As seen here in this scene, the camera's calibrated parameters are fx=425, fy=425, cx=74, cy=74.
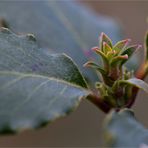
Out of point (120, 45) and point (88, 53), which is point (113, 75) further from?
point (88, 53)

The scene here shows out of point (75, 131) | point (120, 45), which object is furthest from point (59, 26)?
point (75, 131)

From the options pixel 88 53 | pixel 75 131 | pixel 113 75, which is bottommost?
pixel 75 131

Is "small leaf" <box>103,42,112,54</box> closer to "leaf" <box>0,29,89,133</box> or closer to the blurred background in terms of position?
"leaf" <box>0,29,89,133</box>

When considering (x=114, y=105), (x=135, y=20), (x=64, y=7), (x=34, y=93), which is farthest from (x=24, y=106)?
(x=135, y=20)

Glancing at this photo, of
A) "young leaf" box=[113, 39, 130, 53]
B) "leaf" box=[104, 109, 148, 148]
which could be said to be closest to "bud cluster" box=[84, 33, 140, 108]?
"young leaf" box=[113, 39, 130, 53]

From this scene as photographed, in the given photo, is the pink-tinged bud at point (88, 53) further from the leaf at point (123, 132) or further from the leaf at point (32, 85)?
the leaf at point (123, 132)

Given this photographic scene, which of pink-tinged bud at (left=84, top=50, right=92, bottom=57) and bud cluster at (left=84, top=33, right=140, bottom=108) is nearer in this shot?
bud cluster at (left=84, top=33, right=140, bottom=108)

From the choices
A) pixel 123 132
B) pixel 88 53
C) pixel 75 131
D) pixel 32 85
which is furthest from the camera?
pixel 75 131
